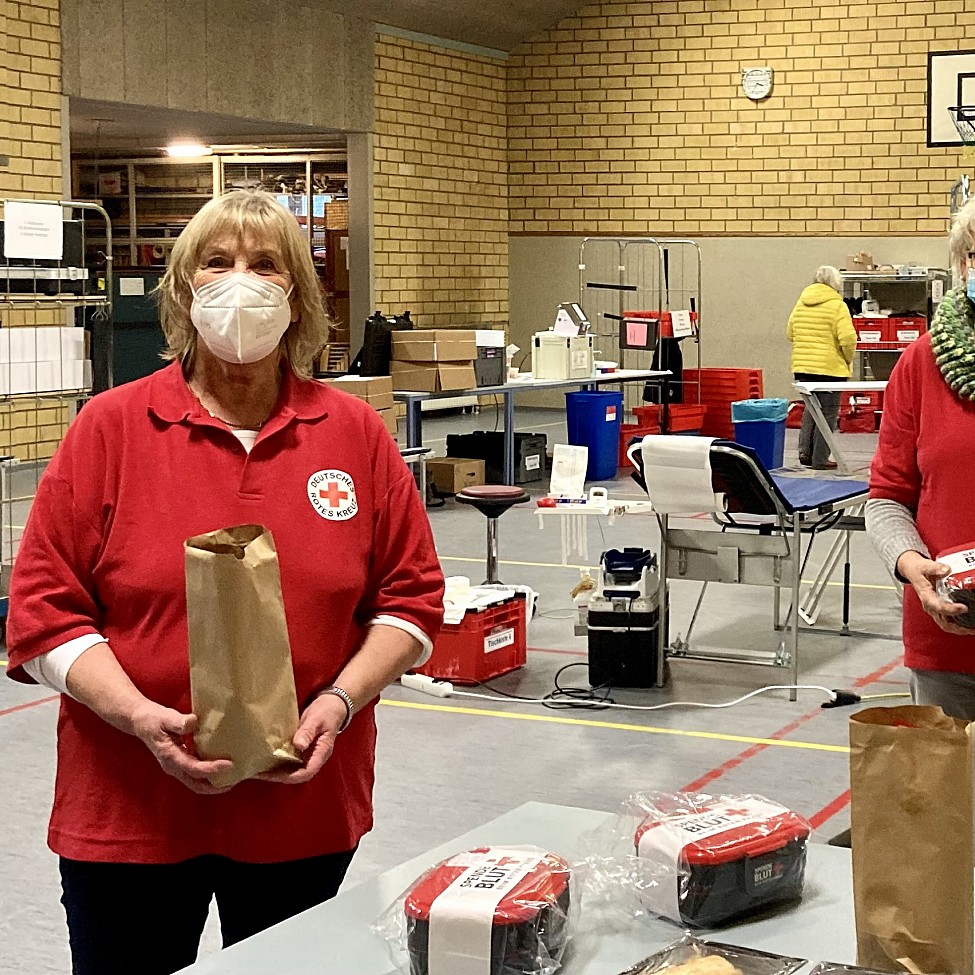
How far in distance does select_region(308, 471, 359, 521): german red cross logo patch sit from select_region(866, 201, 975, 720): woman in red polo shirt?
997 millimetres

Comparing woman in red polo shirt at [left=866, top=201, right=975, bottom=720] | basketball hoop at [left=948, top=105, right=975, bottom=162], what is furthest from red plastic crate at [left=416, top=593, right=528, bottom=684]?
basketball hoop at [left=948, top=105, right=975, bottom=162]

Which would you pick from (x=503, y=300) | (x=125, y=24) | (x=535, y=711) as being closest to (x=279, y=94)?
(x=125, y=24)

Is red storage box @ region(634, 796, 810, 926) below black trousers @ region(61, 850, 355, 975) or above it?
above

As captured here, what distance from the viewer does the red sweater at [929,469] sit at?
249 cm

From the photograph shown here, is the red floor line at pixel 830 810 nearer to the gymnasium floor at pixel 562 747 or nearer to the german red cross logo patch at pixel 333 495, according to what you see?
the gymnasium floor at pixel 562 747

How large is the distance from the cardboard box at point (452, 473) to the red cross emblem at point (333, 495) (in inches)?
321

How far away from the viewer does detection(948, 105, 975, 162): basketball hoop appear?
13.2m

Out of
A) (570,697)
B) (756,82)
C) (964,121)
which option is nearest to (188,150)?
(756,82)

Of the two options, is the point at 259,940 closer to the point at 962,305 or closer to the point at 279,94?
the point at 962,305

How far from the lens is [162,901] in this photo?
1.90 m

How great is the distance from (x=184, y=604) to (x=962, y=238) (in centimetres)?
140

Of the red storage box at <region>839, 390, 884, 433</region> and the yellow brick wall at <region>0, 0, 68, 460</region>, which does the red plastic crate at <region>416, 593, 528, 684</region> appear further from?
the red storage box at <region>839, 390, 884, 433</region>

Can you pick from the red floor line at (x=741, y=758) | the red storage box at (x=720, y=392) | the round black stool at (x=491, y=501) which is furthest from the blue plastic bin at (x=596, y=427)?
the red floor line at (x=741, y=758)

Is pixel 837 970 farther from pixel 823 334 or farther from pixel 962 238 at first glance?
pixel 823 334
